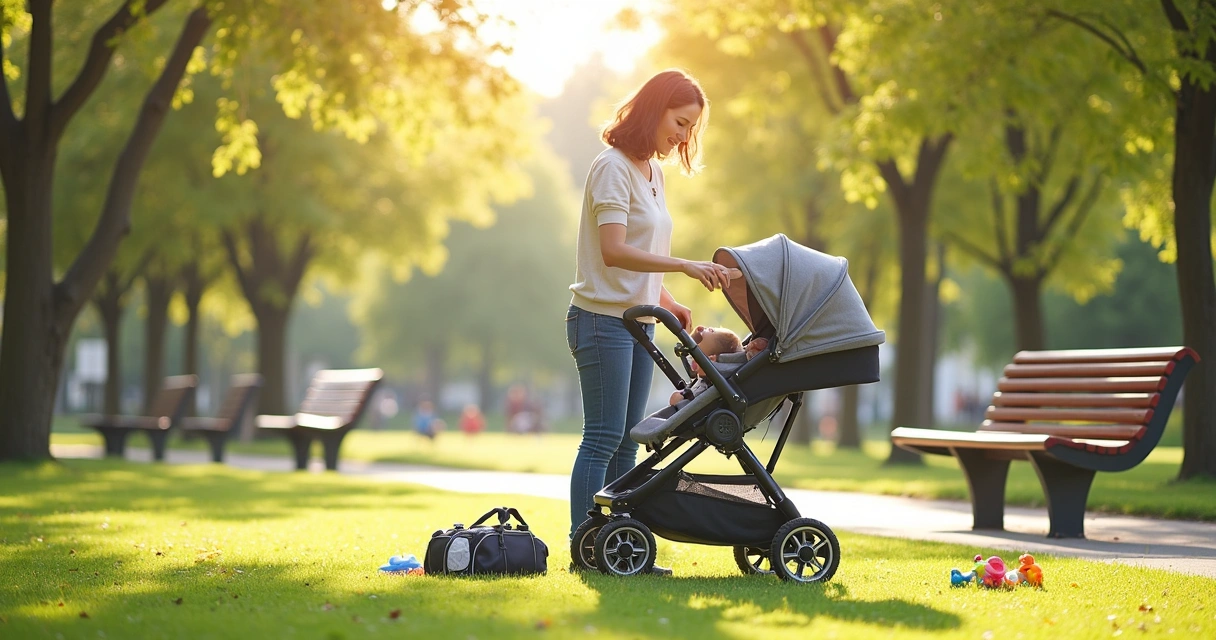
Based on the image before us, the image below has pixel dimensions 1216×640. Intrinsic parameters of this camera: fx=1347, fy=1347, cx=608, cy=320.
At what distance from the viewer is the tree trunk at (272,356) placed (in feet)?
90.1

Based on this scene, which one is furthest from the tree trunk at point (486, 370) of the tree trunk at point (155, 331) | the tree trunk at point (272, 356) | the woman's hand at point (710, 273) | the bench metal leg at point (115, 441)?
the woman's hand at point (710, 273)

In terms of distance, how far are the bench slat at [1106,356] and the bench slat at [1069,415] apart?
39 centimetres

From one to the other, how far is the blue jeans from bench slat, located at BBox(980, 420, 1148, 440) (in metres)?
3.70

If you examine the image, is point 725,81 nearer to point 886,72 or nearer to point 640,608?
point 886,72

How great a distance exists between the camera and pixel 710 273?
5.63 meters

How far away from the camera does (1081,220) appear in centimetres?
2217

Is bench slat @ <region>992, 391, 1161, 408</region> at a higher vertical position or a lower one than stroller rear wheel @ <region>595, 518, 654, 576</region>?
higher

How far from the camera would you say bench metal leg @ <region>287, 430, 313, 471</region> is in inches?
695

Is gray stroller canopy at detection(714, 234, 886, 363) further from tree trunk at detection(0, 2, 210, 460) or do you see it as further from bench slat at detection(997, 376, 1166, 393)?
tree trunk at detection(0, 2, 210, 460)

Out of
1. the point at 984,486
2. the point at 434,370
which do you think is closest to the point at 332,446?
the point at 984,486

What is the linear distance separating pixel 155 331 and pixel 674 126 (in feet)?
86.0

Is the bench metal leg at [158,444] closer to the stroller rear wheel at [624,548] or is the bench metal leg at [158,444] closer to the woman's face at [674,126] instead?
the stroller rear wheel at [624,548]

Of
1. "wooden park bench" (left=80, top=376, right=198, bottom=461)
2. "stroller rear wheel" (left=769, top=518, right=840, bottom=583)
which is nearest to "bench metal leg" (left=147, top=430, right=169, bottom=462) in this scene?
"wooden park bench" (left=80, top=376, right=198, bottom=461)

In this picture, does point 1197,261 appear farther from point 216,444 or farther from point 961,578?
point 216,444
